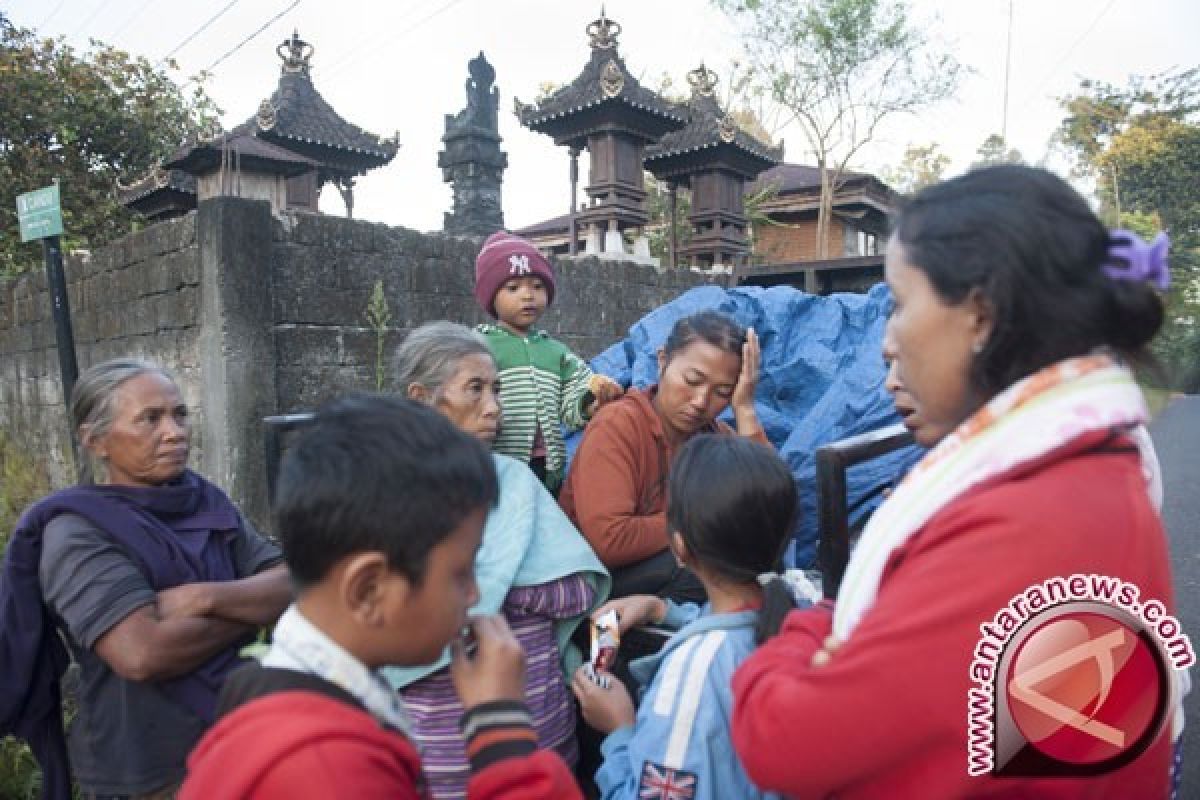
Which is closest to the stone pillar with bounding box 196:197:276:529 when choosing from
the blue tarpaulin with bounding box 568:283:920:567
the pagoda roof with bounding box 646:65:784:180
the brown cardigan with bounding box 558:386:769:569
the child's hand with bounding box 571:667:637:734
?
the blue tarpaulin with bounding box 568:283:920:567

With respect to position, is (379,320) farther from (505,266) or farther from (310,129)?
(310,129)

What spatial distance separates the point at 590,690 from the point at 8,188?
12.1m

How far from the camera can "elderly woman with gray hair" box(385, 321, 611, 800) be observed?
175 centimetres

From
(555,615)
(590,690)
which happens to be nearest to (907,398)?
(590,690)

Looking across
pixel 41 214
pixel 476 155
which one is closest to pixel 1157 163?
pixel 476 155

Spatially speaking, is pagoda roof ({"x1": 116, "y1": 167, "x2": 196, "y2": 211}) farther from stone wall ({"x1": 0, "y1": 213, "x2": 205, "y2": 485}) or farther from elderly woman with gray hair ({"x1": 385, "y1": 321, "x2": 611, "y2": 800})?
elderly woman with gray hair ({"x1": 385, "y1": 321, "x2": 611, "y2": 800})

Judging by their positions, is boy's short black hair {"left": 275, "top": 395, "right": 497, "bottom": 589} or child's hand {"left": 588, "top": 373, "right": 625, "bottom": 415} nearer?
boy's short black hair {"left": 275, "top": 395, "right": 497, "bottom": 589}

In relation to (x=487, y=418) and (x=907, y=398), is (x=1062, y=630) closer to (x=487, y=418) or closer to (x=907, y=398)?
(x=907, y=398)

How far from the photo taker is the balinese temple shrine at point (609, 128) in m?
10.8

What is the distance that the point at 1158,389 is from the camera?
129 cm

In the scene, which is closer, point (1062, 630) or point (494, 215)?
point (1062, 630)

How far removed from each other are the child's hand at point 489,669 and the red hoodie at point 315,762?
0.10 meters

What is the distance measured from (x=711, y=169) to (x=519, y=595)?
1155cm

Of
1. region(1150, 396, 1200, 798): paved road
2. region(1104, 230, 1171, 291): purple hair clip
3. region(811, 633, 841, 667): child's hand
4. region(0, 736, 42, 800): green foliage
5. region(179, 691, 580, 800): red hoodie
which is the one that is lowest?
region(1150, 396, 1200, 798): paved road
